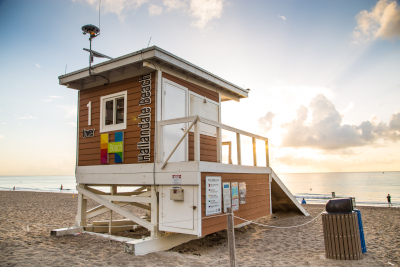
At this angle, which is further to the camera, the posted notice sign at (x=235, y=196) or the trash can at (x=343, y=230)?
the posted notice sign at (x=235, y=196)

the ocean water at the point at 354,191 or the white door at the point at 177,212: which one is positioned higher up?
the white door at the point at 177,212

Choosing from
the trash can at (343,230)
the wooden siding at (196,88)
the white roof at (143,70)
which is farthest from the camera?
the wooden siding at (196,88)

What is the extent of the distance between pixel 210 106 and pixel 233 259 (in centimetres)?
565

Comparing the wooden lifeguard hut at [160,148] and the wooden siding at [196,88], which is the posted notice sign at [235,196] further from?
the wooden siding at [196,88]

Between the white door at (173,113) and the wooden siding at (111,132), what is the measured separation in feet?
1.16

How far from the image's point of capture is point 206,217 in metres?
6.41

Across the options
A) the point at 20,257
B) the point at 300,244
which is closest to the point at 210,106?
the point at 300,244

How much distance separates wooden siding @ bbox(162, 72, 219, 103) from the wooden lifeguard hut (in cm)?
3

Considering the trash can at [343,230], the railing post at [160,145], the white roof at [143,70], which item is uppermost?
the white roof at [143,70]

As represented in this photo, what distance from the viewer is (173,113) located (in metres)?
7.80

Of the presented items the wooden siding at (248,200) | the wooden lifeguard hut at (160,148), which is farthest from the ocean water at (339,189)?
the wooden lifeguard hut at (160,148)

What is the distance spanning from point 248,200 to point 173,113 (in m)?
3.55

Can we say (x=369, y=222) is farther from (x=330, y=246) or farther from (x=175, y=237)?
(x=175, y=237)

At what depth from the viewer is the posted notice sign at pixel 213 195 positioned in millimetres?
6555
